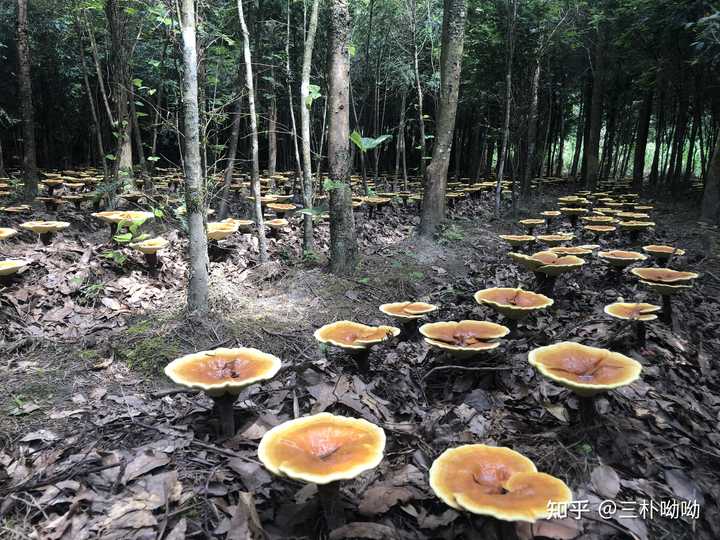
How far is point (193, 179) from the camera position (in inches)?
175

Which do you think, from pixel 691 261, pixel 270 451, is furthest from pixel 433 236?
pixel 270 451

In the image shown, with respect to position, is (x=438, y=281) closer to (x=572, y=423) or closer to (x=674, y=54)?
(x=572, y=423)

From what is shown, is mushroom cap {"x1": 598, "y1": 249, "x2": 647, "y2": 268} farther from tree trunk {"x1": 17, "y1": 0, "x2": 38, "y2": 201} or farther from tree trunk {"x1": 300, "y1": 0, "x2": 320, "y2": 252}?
tree trunk {"x1": 17, "y1": 0, "x2": 38, "y2": 201}

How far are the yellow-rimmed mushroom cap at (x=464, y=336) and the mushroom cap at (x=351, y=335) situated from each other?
0.37 meters

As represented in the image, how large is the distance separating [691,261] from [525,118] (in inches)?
265

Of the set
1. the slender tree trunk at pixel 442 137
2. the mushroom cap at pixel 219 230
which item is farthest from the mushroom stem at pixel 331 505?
the slender tree trunk at pixel 442 137

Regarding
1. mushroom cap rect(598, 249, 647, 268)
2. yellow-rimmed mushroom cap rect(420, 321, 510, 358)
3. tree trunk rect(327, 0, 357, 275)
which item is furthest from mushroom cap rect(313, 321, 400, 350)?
mushroom cap rect(598, 249, 647, 268)

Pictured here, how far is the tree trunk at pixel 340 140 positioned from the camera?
6.01 metres

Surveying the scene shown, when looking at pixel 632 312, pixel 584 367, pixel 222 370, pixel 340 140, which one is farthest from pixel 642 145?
pixel 222 370

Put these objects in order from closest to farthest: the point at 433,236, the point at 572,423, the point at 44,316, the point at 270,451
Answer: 1. the point at 270,451
2. the point at 572,423
3. the point at 44,316
4. the point at 433,236

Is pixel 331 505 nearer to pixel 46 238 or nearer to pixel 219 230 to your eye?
pixel 219 230

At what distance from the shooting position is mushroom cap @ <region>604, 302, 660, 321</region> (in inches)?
151

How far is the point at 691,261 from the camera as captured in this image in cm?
729

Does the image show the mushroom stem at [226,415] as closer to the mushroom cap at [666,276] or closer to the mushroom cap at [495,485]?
the mushroom cap at [495,485]
